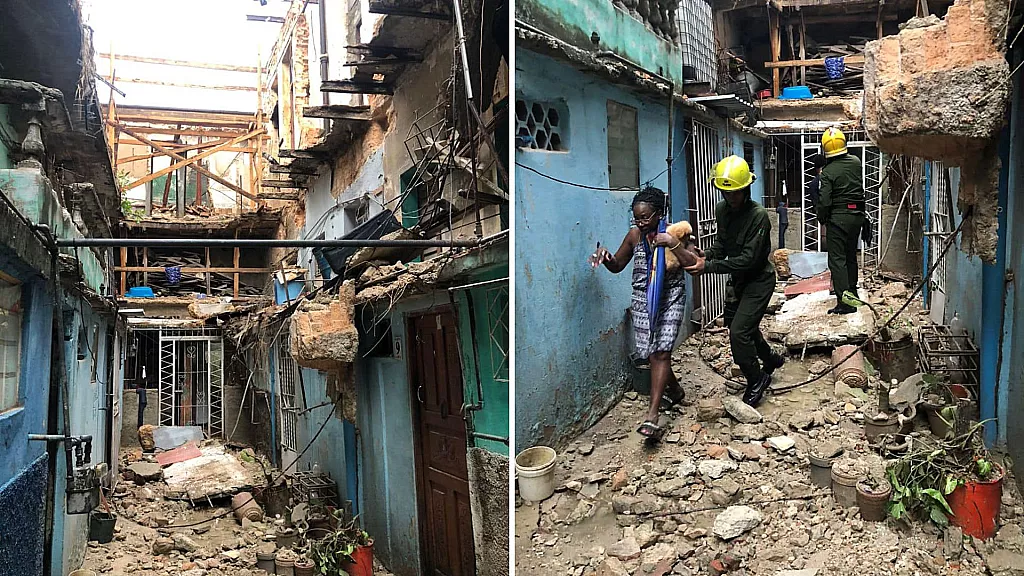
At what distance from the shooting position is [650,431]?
7.62ft

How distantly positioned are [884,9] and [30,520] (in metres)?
6.35

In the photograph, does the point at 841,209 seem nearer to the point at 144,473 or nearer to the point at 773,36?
the point at 773,36

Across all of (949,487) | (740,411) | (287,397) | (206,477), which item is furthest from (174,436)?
(949,487)

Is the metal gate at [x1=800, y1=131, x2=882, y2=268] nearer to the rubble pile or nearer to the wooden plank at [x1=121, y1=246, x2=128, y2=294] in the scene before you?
the rubble pile

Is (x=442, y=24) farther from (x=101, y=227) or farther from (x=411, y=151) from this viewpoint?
(x=101, y=227)

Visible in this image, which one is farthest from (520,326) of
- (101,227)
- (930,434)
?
(101,227)

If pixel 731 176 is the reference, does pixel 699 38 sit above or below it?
above

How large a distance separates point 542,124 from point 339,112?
22.5 feet

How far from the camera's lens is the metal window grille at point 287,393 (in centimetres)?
869

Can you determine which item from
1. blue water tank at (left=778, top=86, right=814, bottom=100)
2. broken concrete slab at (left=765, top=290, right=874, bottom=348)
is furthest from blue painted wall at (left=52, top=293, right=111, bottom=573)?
blue water tank at (left=778, top=86, right=814, bottom=100)

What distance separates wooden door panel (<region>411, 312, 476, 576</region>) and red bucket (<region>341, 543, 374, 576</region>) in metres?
0.61

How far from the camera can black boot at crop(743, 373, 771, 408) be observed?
3.17 meters

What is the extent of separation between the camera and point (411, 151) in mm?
7023

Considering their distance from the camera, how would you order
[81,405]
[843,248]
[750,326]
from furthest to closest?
[81,405] → [843,248] → [750,326]
